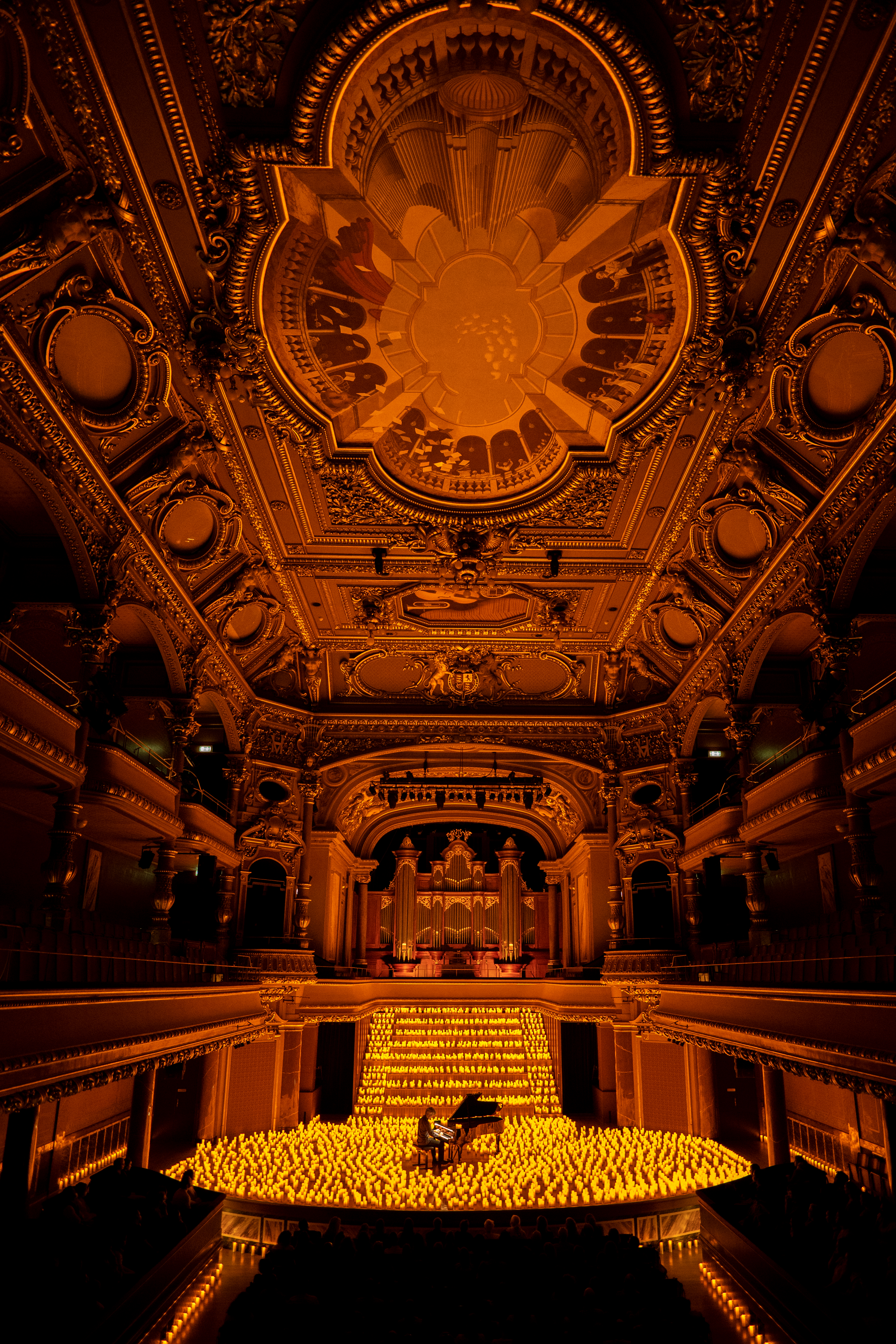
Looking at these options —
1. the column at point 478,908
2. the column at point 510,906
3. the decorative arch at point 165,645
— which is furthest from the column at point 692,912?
the decorative arch at point 165,645

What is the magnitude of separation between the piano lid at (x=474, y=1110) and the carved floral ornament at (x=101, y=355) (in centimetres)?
1365

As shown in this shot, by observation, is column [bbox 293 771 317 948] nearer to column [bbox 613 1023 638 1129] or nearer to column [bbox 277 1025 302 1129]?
column [bbox 277 1025 302 1129]

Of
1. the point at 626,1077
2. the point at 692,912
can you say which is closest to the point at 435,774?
the point at 692,912

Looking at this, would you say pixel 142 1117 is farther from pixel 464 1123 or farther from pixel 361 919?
pixel 361 919

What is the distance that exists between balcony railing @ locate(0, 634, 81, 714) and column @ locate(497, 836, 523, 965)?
16.1 m

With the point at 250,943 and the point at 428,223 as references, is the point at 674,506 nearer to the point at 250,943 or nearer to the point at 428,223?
the point at 428,223

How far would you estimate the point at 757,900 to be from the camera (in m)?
15.0

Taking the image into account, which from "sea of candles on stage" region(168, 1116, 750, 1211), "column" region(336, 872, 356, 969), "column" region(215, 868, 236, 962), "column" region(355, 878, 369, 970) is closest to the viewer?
"sea of candles on stage" region(168, 1116, 750, 1211)

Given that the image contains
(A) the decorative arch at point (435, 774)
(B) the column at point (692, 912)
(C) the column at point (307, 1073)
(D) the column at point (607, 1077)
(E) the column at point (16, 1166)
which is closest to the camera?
(E) the column at point (16, 1166)

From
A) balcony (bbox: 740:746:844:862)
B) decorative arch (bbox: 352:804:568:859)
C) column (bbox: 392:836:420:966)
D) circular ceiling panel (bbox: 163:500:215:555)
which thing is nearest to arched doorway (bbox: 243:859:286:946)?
decorative arch (bbox: 352:804:568:859)

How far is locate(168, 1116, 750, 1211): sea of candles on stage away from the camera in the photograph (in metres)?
13.8

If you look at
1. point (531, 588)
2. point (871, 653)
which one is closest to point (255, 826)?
point (531, 588)

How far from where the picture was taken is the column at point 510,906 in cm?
2653

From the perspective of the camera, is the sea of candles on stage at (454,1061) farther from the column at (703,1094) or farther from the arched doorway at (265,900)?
the arched doorway at (265,900)
